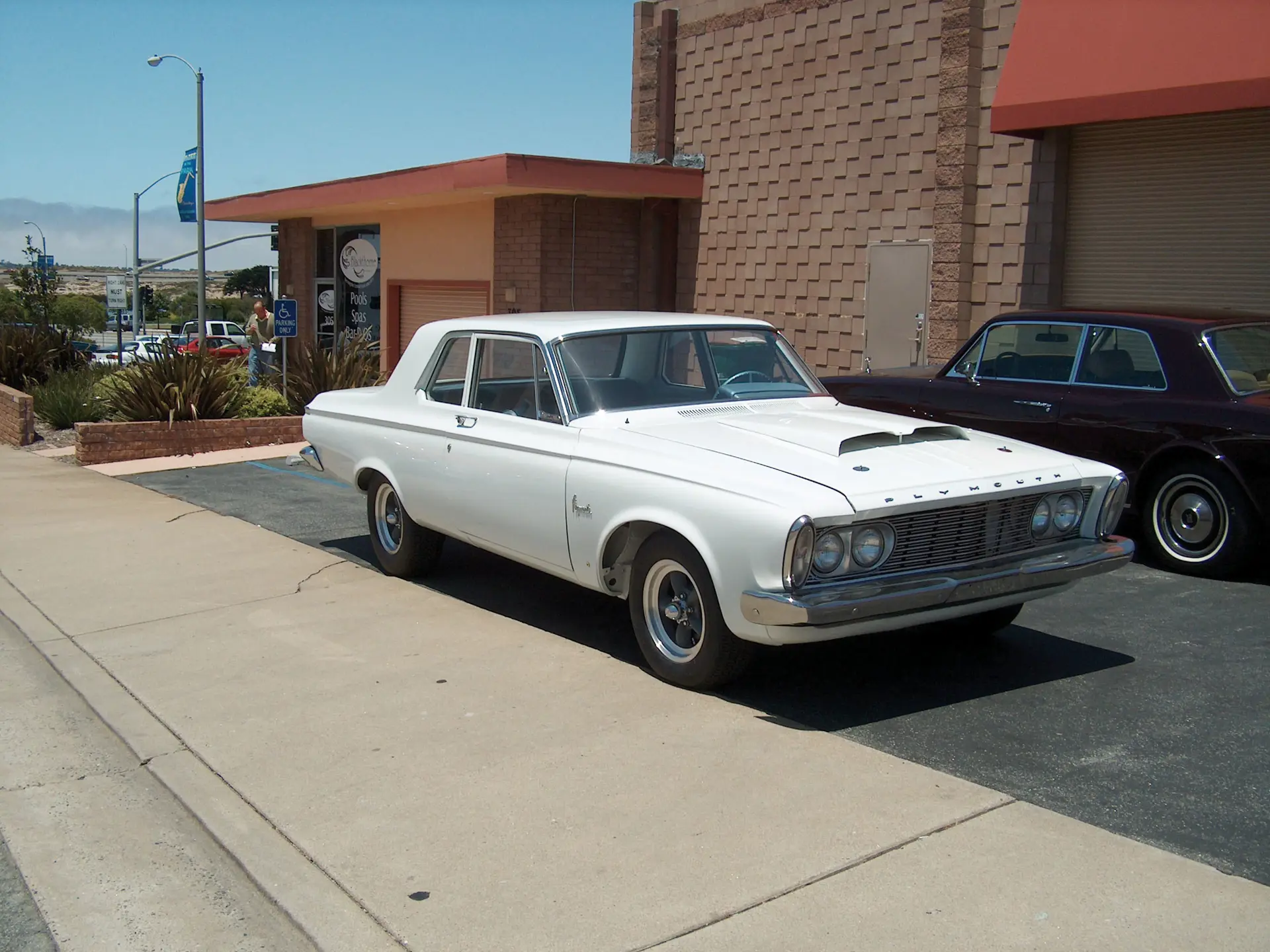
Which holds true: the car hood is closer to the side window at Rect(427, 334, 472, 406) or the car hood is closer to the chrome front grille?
the chrome front grille

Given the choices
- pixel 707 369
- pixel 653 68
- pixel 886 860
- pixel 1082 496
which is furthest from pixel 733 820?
pixel 653 68

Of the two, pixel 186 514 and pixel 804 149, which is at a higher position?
pixel 804 149

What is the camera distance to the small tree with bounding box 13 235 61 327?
27219 millimetres

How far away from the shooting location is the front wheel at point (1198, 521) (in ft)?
24.7

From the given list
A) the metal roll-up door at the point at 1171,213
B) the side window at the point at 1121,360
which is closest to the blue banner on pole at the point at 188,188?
the metal roll-up door at the point at 1171,213

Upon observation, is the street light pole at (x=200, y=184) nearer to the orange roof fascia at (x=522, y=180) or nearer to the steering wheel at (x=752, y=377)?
the orange roof fascia at (x=522, y=180)

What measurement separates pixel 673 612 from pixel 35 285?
27.1 metres

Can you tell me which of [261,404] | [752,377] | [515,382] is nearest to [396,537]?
[515,382]

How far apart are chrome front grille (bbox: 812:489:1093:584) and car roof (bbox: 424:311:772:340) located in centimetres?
203

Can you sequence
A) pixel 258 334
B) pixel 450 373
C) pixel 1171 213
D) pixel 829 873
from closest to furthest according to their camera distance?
pixel 829 873 < pixel 450 373 < pixel 1171 213 < pixel 258 334

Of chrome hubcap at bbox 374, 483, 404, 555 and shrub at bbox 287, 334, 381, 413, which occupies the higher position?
shrub at bbox 287, 334, 381, 413

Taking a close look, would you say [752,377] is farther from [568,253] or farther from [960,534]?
[568,253]

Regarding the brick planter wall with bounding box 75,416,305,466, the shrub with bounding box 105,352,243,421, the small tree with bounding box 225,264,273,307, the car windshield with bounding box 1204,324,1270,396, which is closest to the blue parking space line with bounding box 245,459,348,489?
the brick planter wall with bounding box 75,416,305,466

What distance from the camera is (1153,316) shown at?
8219mm
